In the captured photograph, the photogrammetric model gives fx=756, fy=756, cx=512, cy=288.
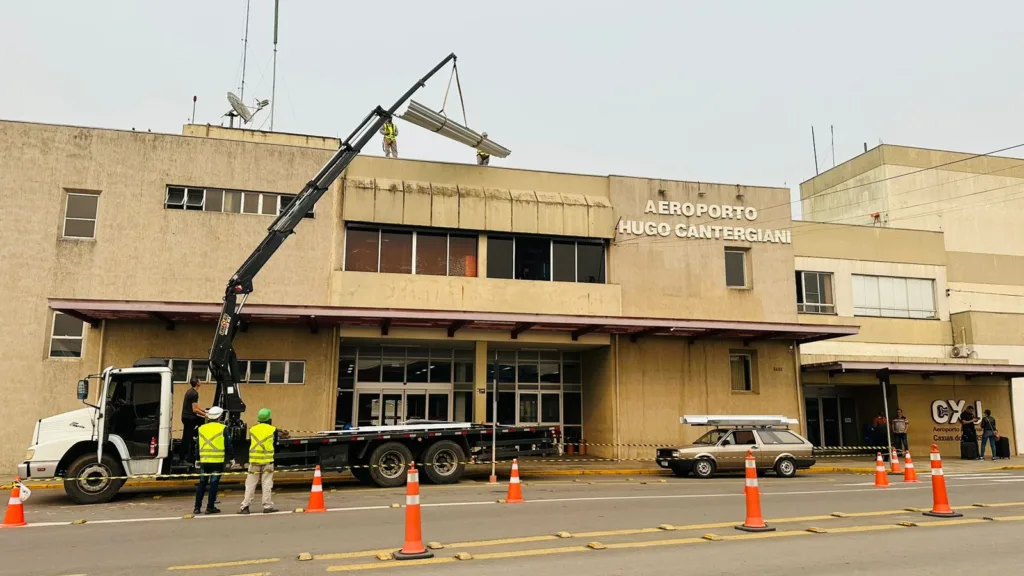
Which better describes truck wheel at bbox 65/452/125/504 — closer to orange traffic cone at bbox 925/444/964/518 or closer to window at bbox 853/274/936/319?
orange traffic cone at bbox 925/444/964/518

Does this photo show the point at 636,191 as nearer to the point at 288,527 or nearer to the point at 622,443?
the point at 622,443

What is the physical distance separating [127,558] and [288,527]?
2.46 m

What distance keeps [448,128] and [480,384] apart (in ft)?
26.2

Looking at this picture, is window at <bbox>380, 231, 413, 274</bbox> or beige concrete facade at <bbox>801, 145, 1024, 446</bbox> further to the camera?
beige concrete facade at <bbox>801, 145, 1024, 446</bbox>

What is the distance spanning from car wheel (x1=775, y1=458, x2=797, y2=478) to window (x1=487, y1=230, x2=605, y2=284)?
8.12 metres

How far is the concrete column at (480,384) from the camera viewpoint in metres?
22.8

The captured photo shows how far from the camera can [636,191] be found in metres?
25.7

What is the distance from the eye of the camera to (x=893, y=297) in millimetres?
29375

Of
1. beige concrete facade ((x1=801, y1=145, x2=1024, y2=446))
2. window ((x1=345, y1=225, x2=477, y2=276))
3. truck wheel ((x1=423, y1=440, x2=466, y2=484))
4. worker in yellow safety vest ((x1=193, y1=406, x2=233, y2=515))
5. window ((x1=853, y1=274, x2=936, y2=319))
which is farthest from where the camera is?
beige concrete facade ((x1=801, y1=145, x2=1024, y2=446))

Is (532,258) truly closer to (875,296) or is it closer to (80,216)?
(80,216)

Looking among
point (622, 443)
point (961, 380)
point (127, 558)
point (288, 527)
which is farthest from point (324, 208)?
point (961, 380)

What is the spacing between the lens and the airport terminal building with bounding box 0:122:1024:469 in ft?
68.5

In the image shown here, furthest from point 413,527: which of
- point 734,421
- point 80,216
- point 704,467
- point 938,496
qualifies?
point 80,216

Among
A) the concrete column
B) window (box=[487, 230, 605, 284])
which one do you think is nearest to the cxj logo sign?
window (box=[487, 230, 605, 284])
